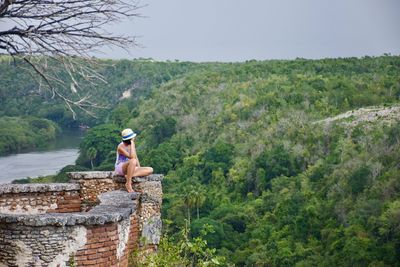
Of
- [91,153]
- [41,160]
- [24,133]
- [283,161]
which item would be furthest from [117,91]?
[283,161]

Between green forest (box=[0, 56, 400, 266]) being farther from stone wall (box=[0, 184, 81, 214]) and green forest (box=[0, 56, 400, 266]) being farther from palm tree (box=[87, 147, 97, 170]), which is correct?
stone wall (box=[0, 184, 81, 214])

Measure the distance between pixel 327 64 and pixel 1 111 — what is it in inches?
1904

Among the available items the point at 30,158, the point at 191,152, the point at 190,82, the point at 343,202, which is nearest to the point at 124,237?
the point at 343,202

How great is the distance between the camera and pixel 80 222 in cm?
579

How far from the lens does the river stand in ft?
233

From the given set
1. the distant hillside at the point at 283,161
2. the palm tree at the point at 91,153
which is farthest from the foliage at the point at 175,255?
the palm tree at the point at 91,153

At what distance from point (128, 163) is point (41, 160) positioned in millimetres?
78137

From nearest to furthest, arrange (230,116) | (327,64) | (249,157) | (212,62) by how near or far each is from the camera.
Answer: (249,157)
(230,116)
(327,64)
(212,62)

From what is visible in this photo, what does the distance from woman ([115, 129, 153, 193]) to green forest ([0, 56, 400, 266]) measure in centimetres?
1558

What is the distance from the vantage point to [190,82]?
101m

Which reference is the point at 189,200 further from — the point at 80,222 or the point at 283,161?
the point at 80,222

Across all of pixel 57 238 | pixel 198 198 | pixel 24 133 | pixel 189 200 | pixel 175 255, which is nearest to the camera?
pixel 57 238

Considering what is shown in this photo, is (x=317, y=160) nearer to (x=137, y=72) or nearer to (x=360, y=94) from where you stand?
(x=360, y=94)

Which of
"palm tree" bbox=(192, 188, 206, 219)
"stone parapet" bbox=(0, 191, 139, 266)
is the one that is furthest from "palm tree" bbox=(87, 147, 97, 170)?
"stone parapet" bbox=(0, 191, 139, 266)
